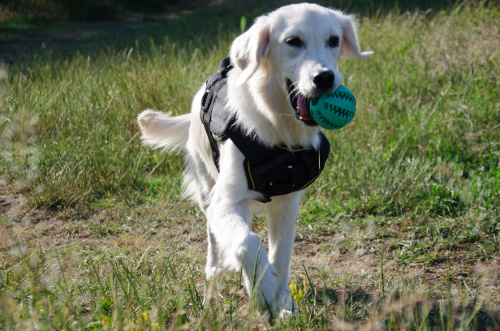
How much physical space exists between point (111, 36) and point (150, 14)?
5.92 m

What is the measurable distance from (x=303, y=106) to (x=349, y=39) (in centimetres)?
68

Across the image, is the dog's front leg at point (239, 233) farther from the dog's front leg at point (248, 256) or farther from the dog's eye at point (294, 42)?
the dog's eye at point (294, 42)

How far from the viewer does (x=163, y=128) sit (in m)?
3.49

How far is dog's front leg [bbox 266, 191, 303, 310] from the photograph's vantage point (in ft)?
8.61

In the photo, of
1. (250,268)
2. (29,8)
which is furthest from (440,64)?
(29,8)

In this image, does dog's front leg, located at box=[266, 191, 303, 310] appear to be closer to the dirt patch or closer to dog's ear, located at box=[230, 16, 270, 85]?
dog's ear, located at box=[230, 16, 270, 85]

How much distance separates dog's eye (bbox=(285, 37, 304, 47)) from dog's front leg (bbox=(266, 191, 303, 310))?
81cm

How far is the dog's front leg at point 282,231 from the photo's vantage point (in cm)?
262

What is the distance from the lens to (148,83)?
5.18 metres

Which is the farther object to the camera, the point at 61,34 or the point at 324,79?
the point at 61,34

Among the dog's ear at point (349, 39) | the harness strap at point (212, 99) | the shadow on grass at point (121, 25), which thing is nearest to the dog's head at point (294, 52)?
the dog's ear at point (349, 39)

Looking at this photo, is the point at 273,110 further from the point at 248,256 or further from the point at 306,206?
the point at 306,206

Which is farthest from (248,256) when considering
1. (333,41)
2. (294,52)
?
(333,41)

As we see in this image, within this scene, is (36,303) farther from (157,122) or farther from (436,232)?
(436,232)
